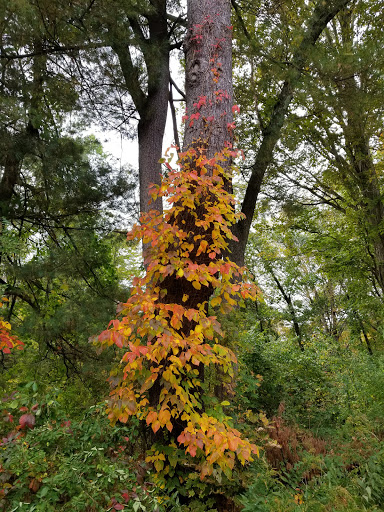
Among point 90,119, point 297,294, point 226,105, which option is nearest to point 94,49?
point 90,119

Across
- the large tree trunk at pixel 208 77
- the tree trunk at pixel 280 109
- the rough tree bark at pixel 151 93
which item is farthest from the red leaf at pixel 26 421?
the tree trunk at pixel 280 109

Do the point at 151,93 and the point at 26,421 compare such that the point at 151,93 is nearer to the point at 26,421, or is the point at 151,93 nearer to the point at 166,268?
the point at 166,268

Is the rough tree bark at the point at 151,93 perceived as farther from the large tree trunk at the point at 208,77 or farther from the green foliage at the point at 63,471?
the green foliage at the point at 63,471

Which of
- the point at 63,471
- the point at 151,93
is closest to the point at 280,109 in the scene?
the point at 151,93

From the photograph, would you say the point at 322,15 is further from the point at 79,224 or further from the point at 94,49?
the point at 79,224

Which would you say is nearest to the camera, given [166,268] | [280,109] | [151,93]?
[166,268]

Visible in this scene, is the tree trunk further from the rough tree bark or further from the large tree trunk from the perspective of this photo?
the large tree trunk

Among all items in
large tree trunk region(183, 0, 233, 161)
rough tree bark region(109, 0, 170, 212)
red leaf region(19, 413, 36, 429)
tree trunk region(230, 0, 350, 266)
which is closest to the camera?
red leaf region(19, 413, 36, 429)

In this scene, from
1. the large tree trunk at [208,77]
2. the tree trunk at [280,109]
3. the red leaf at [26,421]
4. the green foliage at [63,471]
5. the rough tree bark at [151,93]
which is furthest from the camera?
the tree trunk at [280,109]

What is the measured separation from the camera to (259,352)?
5.35 m

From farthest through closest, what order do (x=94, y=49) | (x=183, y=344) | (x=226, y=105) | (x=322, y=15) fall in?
(x=322, y=15)
(x=94, y=49)
(x=226, y=105)
(x=183, y=344)

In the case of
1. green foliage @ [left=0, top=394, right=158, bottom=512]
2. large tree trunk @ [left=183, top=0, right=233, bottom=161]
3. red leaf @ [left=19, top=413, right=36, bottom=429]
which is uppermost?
large tree trunk @ [left=183, top=0, right=233, bottom=161]

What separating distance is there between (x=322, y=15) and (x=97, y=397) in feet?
21.8

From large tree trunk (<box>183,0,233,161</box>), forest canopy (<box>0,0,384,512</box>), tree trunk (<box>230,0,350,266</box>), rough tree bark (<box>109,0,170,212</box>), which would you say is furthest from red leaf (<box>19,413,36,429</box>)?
tree trunk (<box>230,0,350,266</box>)
